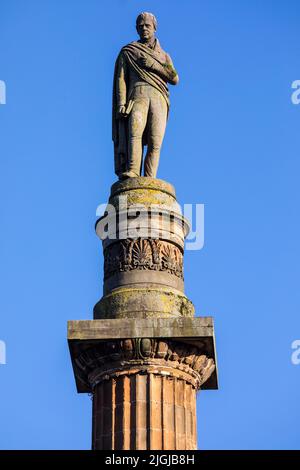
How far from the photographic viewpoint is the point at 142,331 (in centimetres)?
1833

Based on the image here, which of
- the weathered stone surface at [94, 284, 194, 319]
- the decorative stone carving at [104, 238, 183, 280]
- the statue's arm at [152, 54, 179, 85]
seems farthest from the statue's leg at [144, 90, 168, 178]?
the weathered stone surface at [94, 284, 194, 319]

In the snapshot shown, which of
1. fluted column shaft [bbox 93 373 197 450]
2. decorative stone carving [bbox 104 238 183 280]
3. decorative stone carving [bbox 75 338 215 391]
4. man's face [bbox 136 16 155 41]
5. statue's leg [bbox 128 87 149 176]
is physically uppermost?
man's face [bbox 136 16 155 41]

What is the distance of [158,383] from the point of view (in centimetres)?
1823

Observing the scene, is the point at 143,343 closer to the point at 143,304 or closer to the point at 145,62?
the point at 143,304

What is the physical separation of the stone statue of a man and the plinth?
137cm

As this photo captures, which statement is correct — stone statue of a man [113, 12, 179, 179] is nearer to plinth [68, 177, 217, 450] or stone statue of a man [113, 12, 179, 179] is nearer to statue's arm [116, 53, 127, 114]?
statue's arm [116, 53, 127, 114]

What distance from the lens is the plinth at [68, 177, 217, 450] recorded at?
17.9 metres

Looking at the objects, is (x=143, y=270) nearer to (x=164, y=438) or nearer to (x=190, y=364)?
(x=190, y=364)

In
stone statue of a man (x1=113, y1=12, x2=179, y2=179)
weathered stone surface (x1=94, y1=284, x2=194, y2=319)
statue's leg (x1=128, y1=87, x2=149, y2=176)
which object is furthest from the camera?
stone statue of a man (x1=113, y1=12, x2=179, y2=179)

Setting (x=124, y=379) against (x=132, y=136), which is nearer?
(x=124, y=379)
